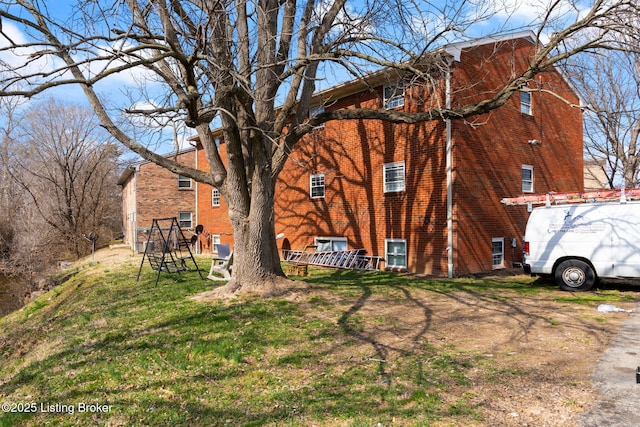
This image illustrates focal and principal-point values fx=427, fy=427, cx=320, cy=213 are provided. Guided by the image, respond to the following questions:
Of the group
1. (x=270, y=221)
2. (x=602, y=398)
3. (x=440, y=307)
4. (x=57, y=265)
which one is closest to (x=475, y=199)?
(x=440, y=307)

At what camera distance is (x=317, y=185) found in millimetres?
17625

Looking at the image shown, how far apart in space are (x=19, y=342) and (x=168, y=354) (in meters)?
5.58

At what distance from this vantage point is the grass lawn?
14.2 ft

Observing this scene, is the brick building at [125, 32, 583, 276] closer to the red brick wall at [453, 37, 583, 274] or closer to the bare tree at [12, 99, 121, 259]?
the red brick wall at [453, 37, 583, 274]

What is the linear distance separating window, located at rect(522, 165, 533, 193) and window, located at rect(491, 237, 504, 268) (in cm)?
240

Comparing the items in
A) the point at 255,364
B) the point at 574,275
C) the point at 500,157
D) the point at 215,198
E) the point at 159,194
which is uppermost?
the point at 500,157

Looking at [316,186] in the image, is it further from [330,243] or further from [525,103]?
[525,103]

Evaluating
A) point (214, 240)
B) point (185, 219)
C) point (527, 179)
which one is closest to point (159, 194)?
point (185, 219)

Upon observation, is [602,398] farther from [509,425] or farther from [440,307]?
[440,307]

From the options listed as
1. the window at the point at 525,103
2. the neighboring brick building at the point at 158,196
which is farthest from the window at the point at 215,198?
the window at the point at 525,103

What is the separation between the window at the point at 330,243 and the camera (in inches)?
640

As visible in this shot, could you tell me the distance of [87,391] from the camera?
203 inches

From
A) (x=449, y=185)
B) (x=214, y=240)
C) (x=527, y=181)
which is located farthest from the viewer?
(x=214, y=240)

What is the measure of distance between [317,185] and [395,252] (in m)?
4.85
